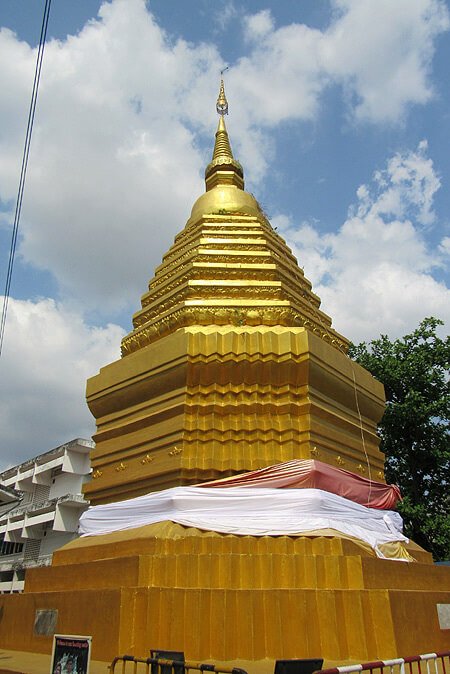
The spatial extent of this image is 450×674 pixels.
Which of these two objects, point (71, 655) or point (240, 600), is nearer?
point (71, 655)

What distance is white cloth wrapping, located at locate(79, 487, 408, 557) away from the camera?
8773 millimetres

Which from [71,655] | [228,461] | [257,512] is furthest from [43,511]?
[71,655]

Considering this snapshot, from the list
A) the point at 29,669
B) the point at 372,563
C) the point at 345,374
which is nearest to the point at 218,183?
the point at 345,374

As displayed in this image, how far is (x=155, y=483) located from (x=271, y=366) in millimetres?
2949

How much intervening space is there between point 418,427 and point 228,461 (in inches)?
441

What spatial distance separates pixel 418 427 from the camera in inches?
758

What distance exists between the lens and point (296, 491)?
9219 mm

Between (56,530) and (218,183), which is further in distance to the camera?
(56,530)

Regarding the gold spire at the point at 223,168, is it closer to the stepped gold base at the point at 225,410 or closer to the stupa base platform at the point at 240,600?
the stepped gold base at the point at 225,410

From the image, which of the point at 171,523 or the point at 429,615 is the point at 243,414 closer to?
the point at 171,523

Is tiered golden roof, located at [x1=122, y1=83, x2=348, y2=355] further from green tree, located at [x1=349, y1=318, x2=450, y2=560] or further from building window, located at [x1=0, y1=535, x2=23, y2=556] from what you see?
building window, located at [x1=0, y1=535, x2=23, y2=556]

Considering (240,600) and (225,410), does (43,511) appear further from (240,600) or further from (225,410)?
(240,600)

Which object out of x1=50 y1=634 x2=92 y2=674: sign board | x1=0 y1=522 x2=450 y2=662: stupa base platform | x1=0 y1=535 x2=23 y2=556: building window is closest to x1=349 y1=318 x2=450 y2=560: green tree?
x1=0 y1=522 x2=450 y2=662: stupa base platform

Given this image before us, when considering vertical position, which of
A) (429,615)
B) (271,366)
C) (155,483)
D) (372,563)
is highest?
(271,366)
